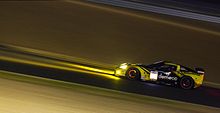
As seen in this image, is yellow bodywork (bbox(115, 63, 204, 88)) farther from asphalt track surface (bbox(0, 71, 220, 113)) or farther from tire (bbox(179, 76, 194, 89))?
asphalt track surface (bbox(0, 71, 220, 113))

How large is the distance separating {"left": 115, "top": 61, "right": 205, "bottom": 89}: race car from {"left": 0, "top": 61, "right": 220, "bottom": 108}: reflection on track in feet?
0.79

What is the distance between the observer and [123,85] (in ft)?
40.8

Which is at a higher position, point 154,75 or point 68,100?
point 154,75

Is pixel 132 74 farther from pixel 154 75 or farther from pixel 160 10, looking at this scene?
pixel 160 10

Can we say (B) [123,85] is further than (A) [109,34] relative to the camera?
No

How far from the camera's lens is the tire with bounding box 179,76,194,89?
13606mm

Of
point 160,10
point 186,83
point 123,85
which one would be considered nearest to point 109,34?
point 160,10

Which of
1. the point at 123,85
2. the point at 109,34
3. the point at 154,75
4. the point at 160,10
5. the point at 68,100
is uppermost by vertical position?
the point at 160,10

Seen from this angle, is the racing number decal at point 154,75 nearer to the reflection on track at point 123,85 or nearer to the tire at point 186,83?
the reflection on track at point 123,85

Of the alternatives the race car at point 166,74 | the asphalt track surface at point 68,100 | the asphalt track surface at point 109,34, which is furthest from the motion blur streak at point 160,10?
the asphalt track surface at point 68,100

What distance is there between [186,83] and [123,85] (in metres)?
2.05

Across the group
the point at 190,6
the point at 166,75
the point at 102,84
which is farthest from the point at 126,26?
the point at 102,84

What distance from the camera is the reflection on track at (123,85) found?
1198cm

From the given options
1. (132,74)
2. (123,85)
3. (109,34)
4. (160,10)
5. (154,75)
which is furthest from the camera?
(160,10)
